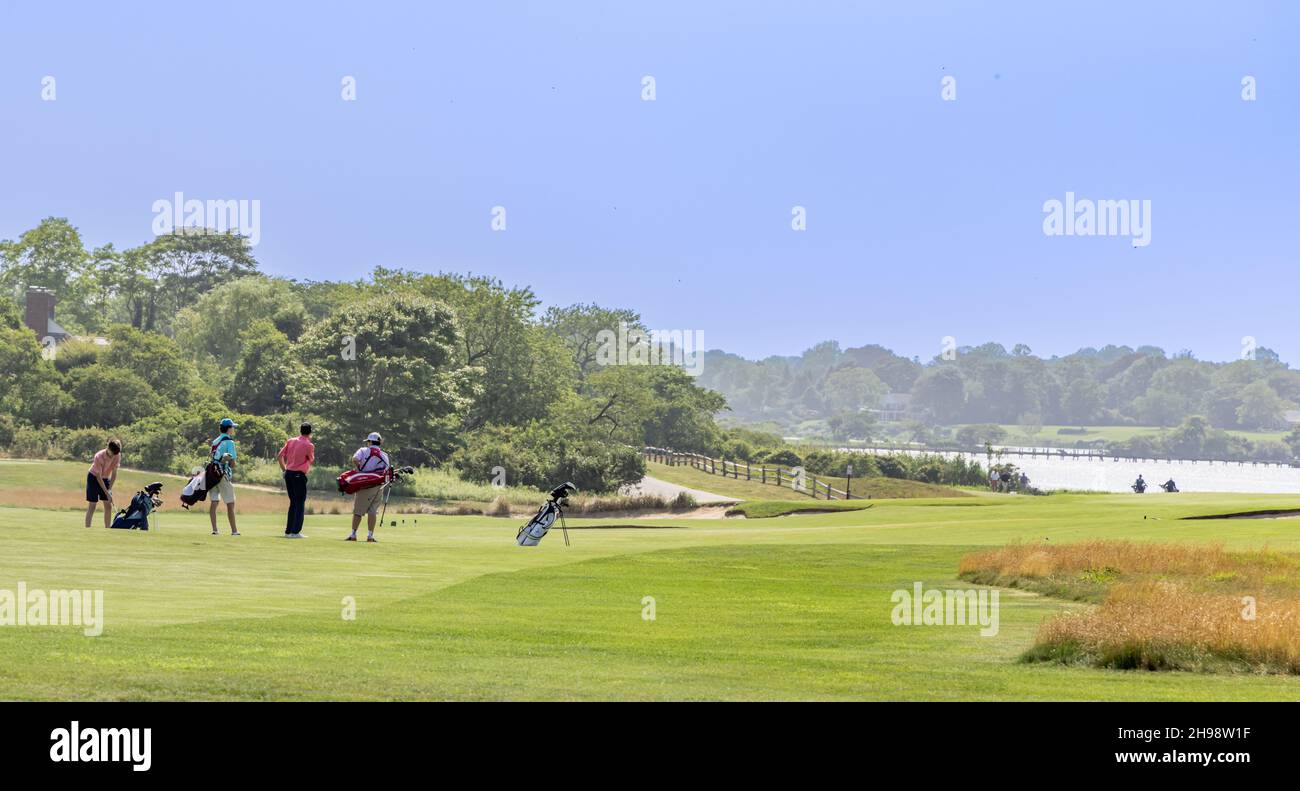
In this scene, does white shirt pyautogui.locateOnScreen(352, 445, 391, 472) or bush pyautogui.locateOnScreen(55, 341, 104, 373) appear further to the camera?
bush pyautogui.locateOnScreen(55, 341, 104, 373)

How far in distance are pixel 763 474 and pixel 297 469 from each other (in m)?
71.5

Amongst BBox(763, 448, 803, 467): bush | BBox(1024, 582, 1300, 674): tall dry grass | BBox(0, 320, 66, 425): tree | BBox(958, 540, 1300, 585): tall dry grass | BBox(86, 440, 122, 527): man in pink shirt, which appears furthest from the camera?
BBox(763, 448, 803, 467): bush

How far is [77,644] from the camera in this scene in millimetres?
14633

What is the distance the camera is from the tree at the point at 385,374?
82938 millimetres

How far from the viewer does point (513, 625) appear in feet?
62.7

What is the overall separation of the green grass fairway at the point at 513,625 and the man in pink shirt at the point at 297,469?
0.64 m

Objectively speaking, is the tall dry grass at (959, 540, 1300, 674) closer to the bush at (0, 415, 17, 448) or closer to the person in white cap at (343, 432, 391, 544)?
the person in white cap at (343, 432, 391, 544)

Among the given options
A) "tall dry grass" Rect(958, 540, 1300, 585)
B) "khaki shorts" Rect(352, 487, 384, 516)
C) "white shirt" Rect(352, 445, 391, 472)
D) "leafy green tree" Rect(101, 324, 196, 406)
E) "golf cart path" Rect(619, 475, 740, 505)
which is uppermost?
"leafy green tree" Rect(101, 324, 196, 406)

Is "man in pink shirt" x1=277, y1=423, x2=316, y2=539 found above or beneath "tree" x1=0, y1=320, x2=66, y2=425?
beneath

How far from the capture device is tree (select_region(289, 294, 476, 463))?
8294 cm

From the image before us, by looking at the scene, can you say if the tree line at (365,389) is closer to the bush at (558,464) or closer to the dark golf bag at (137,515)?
the bush at (558,464)

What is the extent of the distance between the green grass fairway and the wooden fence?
196 feet

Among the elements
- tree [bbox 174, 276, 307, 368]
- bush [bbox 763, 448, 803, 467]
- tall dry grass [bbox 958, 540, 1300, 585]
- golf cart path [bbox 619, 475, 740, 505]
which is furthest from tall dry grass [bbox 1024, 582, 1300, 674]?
tree [bbox 174, 276, 307, 368]
